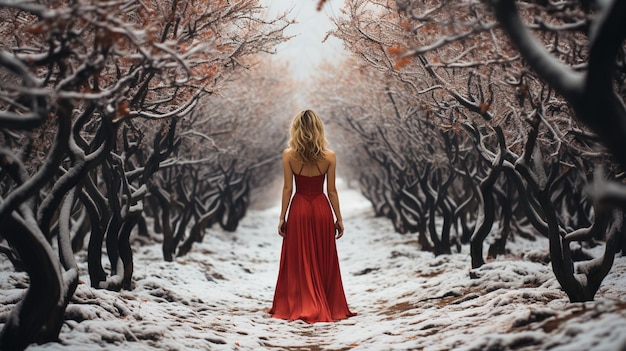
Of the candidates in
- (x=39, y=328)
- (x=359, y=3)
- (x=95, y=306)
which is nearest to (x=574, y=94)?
(x=39, y=328)

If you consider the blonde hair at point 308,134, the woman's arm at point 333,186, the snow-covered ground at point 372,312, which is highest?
the blonde hair at point 308,134

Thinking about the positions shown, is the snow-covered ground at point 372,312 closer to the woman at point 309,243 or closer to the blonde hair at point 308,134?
the woman at point 309,243

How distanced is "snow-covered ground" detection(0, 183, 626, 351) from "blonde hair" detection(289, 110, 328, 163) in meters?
2.07

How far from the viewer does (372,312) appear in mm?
8438

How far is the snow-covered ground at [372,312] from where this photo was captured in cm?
457

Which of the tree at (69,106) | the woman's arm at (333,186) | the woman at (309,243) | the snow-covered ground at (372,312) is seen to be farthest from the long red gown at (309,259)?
the tree at (69,106)

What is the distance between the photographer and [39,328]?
467 centimetres

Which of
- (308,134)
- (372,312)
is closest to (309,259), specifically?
(372,312)

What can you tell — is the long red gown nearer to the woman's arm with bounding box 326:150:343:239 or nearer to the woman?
the woman

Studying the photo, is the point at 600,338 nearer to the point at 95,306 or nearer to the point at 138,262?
the point at 95,306

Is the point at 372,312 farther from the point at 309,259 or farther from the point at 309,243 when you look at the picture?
the point at 309,243

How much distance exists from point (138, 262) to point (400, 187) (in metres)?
7.59

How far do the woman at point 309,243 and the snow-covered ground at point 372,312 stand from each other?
264 millimetres

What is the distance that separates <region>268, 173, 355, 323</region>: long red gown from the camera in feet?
25.4
